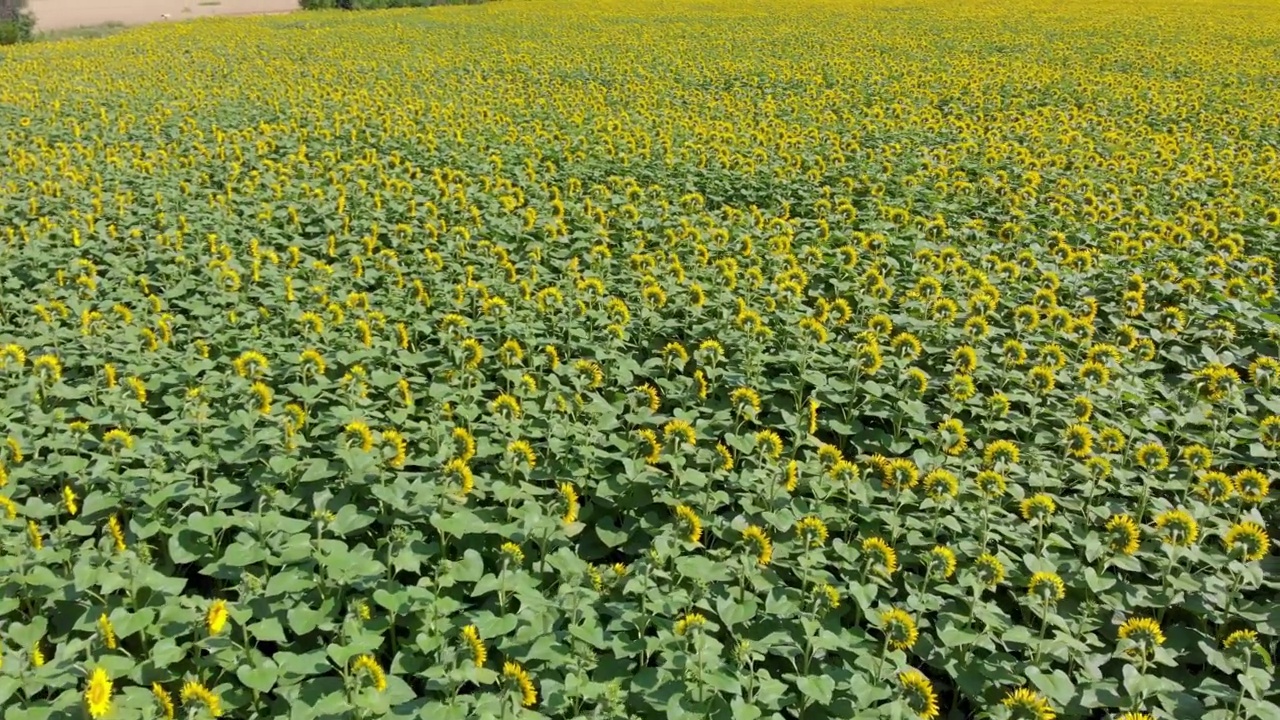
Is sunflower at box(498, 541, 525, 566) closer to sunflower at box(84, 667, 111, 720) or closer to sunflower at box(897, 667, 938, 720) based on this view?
sunflower at box(84, 667, 111, 720)

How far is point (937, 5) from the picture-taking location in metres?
28.8

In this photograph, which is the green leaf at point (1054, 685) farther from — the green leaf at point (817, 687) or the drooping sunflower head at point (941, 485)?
the drooping sunflower head at point (941, 485)

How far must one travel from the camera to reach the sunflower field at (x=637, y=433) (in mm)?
2576

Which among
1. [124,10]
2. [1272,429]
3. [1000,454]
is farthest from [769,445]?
[124,10]

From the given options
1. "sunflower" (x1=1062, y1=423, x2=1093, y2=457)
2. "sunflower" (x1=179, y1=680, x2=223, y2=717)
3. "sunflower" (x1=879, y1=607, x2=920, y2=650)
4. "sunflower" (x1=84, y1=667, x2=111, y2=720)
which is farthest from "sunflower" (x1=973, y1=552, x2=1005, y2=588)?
"sunflower" (x1=84, y1=667, x2=111, y2=720)

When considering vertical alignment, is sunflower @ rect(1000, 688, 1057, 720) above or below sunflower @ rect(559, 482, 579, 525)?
below

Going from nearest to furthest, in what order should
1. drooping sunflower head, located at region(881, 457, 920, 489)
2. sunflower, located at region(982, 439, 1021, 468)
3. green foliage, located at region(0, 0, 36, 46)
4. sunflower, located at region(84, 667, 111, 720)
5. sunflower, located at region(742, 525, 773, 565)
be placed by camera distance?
sunflower, located at region(84, 667, 111, 720), sunflower, located at region(742, 525, 773, 565), drooping sunflower head, located at region(881, 457, 920, 489), sunflower, located at region(982, 439, 1021, 468), green foliage, located at region(0, 0, 36, 46)

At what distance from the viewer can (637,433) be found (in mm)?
3502

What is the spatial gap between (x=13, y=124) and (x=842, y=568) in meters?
11.2

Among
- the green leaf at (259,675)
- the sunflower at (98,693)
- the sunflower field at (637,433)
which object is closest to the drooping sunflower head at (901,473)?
the sunflower field at (637,433)

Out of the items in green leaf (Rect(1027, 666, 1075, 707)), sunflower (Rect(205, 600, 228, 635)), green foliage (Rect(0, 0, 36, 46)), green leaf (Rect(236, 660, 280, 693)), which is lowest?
green leaf (Rect(1027, 666, 1075, 707))

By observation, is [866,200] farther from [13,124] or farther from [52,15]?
[52,15]

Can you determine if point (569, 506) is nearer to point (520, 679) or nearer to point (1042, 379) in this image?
point (520, 679)

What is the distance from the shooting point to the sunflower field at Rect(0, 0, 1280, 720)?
2576mm
